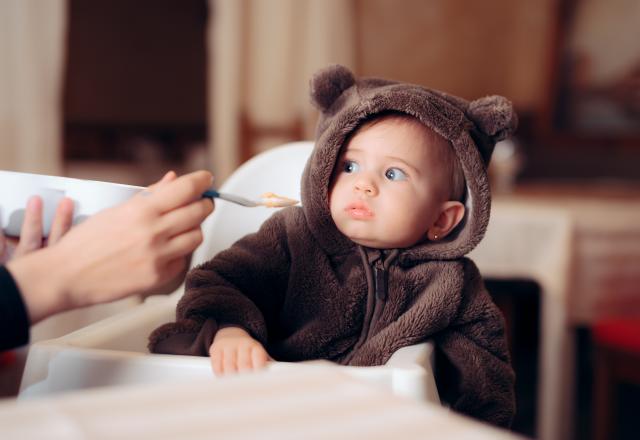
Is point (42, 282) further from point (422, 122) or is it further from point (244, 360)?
point (422, 122)

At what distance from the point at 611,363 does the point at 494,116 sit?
1.28 m

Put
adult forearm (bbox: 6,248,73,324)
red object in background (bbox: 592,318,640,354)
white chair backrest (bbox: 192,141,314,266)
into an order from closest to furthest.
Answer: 1. adult forearm (bbox: 6,248,73,324)
2. white chair backrest (bbox: 192,141,314,266)
3. red object in background (bbox: 592,318,640,354)

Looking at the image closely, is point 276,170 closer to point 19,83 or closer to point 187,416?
point 187,416

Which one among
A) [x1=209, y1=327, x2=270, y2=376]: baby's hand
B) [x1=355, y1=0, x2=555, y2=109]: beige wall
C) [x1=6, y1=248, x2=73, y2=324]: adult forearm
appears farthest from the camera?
[x1=355, y1=0, x2=555, y2=109]: beige wall

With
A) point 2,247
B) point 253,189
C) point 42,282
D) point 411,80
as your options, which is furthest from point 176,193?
point 411,80

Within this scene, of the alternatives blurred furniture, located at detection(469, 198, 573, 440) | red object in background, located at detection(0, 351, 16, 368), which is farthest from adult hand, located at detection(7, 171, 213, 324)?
blurred furniture, located at detection(469, 198, 573, 440)

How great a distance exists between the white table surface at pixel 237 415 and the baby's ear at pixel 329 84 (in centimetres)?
59

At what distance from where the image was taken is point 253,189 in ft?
3.50

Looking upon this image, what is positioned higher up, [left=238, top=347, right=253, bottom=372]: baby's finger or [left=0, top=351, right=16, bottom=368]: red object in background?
[left=238, top=347, right=253, bottom=372]: baby's finger

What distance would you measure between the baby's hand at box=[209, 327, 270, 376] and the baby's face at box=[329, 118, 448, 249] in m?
0.20

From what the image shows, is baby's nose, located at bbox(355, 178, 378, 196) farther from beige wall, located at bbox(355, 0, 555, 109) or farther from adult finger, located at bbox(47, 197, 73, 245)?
beige wall, located at bbox(355, 0, 555, 109)

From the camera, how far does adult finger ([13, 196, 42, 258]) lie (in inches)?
26.4

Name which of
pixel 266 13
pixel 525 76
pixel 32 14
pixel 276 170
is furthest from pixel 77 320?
pixel 525 76

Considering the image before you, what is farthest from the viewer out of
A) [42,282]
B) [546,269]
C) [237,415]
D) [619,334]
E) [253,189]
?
[546,269]
